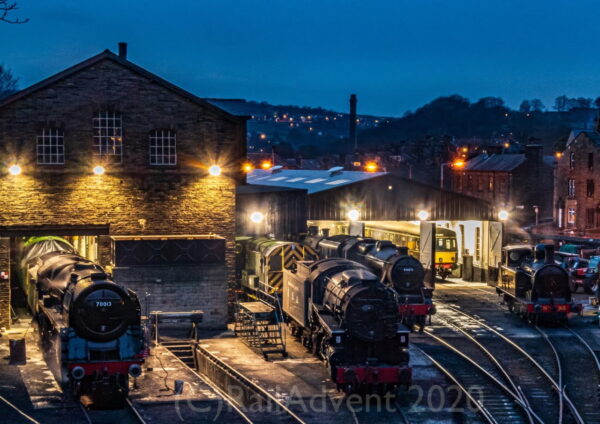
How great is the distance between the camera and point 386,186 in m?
44.6

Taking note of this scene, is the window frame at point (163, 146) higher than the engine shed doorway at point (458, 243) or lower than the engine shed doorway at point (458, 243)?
higher

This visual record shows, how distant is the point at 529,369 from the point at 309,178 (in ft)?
97.1

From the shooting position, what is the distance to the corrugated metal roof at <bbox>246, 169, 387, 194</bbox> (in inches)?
1802

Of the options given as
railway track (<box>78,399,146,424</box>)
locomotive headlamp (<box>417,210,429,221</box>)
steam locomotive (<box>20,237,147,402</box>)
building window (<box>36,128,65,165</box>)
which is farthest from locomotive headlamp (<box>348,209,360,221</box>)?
railway track (<box>78,399,146,424</box>)

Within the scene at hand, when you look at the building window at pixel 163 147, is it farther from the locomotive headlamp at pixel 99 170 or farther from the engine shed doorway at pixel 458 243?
the engine shed doorway at pixel 458 243

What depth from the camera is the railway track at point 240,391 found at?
1986 cm

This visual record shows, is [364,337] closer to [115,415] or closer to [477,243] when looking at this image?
[115,415]

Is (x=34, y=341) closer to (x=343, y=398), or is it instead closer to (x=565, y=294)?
(x=343, y=398)

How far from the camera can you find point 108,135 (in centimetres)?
3259

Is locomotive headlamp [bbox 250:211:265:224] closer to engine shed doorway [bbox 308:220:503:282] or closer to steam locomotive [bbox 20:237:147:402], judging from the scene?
engine shed doorway [bbox 308:220:503:282]

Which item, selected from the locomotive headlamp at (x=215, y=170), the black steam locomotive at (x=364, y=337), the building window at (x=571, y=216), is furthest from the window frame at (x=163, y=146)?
the building window at (x=571, y=216)

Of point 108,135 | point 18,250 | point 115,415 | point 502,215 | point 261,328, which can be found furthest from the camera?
point 502,215

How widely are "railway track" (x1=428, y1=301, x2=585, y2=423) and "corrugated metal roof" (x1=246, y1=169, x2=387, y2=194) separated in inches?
477

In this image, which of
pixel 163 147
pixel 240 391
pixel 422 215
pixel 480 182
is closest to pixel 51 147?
pixel 163 147
